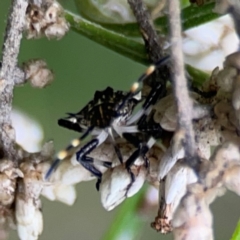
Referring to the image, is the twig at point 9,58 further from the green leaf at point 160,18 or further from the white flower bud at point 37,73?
the green leaf at point 160,18

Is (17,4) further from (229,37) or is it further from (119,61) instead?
(119,61)

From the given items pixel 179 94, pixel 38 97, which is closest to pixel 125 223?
pixel 179 94

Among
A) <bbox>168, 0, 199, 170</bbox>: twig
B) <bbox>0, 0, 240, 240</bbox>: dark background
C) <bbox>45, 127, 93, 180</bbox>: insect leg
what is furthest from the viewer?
<bbox>0, 0, 240, 240</bbox>: dark background

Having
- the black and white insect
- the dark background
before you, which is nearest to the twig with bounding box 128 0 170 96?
the black and white insect

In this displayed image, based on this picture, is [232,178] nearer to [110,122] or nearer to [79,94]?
[110,122]

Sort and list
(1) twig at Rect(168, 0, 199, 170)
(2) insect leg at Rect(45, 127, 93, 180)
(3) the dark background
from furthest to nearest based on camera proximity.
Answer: (3) the dark background → (2) insect leg at Rect(45, 127, 93, 180) → (1) twig at Rect(168, 0, 199, 170)

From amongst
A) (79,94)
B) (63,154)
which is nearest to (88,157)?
(63,154)

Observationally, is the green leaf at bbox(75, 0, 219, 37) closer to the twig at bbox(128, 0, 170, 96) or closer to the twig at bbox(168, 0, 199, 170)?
the twig at bbox(128, 0, 170, 96)

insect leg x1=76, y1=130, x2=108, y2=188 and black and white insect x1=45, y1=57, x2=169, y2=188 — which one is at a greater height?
black and white insect x1=45, y1=57, x2=169, y2=188
